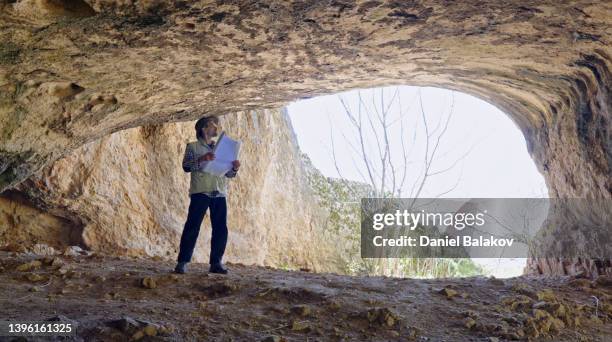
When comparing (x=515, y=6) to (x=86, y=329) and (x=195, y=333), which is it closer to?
(x=195, y=333)

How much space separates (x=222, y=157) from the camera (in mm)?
4344

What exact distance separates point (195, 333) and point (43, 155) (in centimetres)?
281

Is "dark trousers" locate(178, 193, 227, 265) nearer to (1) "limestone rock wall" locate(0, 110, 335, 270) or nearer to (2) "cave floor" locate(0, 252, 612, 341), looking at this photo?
(2) "cave floor" locate(0, 252, 612, 341)

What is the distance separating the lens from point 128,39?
3.71 metres

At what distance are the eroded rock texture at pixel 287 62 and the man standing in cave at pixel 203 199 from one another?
1.97 ft

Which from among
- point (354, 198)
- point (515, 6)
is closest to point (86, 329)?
point (515, 6)

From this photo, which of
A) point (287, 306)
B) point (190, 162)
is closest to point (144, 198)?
point (190, 162)

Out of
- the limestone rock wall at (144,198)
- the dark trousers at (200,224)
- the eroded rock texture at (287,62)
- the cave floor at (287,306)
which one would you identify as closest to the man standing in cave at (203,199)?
the dark trousers at (200,224)

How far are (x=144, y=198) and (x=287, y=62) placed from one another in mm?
3123

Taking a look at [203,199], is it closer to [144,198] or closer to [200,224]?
[200,224]

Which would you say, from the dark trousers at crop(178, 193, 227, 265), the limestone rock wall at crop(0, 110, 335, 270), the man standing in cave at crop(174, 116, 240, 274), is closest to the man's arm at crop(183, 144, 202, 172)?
the man standing in cave at crop(174, 116, 240, 274)

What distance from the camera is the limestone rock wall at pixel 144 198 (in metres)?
5.97

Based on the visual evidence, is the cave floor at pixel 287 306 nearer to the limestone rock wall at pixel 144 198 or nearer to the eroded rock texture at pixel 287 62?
the eroded rock texture at pixel 287 62

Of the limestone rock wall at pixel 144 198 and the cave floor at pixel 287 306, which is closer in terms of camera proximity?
the cave floor at pixel 287 306
